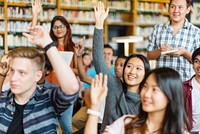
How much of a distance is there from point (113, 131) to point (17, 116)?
1.60 ft

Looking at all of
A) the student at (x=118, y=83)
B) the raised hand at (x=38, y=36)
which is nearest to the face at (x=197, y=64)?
the student at (x=118, y=83)

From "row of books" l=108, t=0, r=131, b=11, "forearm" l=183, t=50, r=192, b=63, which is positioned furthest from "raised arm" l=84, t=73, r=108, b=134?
"row of books" l=108, t=0, r=131, b=11

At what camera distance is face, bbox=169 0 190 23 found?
333 cm

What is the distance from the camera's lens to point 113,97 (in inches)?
98.9

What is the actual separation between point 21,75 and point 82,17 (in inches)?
219

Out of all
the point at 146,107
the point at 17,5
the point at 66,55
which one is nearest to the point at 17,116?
the point at 146,107

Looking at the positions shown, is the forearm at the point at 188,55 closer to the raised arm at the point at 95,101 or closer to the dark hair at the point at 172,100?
the dark hair at the point at 172,100

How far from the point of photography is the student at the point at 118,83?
2.46 m

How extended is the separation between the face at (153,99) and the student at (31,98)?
33 centimetres

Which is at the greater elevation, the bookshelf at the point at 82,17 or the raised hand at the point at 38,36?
Answer: the bookshelf at the point at 82,17

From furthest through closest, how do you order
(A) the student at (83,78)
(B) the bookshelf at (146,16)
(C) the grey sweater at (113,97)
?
(B) the bookshelf at (146,16) → (A) the student at (83,78) → (C) the grey sweater at (113,97)

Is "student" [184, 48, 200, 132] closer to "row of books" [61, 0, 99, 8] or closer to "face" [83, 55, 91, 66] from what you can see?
"face" [83, 55, 91, 66]

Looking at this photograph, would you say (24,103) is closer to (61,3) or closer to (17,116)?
(17,116)

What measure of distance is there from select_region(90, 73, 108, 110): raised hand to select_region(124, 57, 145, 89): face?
724 millimetres
